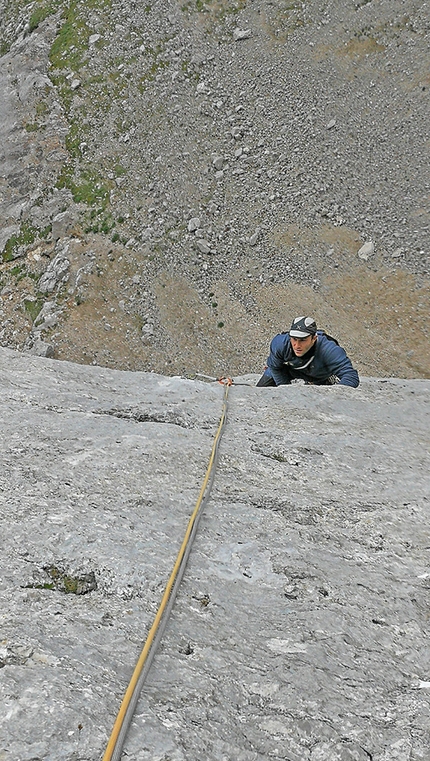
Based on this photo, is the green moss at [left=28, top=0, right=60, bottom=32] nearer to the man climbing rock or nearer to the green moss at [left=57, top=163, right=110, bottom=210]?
the green moss at [left=57, top=163, right=110, bottom=210]

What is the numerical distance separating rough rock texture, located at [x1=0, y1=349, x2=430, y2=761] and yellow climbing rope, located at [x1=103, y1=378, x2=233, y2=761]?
0.08 meters

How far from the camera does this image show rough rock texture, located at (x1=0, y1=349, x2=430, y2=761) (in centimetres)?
320

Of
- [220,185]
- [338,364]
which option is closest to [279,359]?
[338,364]

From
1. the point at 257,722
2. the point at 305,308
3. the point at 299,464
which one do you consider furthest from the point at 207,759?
the point at 305,308

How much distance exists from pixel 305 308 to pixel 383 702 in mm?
27785

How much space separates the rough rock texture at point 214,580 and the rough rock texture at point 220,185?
22116 millimetres

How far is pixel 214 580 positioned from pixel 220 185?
1303 inches

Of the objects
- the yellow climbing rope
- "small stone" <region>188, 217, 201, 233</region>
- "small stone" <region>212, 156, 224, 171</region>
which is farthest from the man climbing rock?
"small stone" <region>212, 156, 224, 171</region>

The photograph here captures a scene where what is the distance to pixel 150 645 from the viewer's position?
3615 millimetres

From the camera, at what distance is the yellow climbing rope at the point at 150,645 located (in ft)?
9.73

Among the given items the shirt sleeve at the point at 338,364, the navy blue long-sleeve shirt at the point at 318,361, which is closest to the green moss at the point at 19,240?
the navy blue long-sleeve shirt at the point at 318,361

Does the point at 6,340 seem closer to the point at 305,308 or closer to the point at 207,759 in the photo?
the point at 305,308

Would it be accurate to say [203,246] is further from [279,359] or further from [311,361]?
[311,361]

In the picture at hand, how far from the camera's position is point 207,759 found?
9.84 ft
